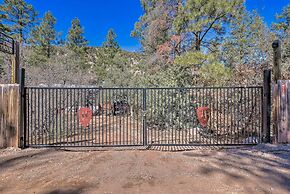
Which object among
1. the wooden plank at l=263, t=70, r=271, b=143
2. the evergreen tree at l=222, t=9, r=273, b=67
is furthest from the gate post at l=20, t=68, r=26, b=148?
the evergreen tree at l=222, t=9, r=273, b=67

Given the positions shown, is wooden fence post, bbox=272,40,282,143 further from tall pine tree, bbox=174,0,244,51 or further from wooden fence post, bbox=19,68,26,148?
tall pine tree, bbox=174,0,244,51

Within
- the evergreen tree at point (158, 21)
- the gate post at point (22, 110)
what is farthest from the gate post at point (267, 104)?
the evergreen tree at point (158, 21)

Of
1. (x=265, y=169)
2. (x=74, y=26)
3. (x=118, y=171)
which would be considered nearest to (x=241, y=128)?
(x=265, y=169)

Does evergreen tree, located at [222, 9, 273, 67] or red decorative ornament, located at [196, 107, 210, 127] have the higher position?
evergreen tree, located at [222, 9, 273, 67]

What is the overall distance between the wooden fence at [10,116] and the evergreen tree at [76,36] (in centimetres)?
2467

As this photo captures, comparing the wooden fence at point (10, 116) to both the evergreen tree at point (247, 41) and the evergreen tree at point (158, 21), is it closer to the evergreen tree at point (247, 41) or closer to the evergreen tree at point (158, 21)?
the evergreen tree at point (247, 41)

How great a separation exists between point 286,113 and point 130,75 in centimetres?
1387

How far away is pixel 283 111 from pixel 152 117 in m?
4.32

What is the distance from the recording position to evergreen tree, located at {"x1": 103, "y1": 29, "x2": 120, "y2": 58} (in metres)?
30.9

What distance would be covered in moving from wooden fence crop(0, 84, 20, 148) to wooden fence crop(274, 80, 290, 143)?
6.15 metres

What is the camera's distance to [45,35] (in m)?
25.3

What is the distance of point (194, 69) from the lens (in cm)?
1106

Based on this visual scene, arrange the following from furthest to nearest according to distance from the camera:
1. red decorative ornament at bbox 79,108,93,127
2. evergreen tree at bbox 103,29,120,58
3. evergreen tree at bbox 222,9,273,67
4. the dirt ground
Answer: evergreen tree at bbox 103,29,120,58, evergreen tree at bbox 222,9,273,67, red decorative ornament at bbox 79,108,93,127, the dirt ground

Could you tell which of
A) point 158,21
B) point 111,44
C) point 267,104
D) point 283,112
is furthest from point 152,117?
point 111,44
